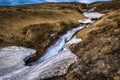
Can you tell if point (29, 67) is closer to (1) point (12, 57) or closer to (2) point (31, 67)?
(2) point (31, 67)

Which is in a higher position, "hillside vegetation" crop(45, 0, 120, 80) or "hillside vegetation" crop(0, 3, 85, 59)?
"hillside vegetation" crop(45, 0, 120, 80)

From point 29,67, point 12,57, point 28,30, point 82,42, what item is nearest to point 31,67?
point 29,67

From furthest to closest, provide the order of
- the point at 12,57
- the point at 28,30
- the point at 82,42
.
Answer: the point at 28,30 < the point at 82,42 < the point at 12,57

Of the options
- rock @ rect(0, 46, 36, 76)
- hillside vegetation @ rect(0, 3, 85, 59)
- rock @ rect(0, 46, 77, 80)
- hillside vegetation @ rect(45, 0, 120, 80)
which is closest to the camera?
hillside vegetation @ rect(45, 0, 120, 80)

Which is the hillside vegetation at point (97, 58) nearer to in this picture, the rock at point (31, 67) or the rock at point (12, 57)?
the rock at point (31, 67)

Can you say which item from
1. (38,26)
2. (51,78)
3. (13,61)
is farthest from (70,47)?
(38,26)

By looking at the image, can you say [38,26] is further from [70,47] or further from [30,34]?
[70,47]

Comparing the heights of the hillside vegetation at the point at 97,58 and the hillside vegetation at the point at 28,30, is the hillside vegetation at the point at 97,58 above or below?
above

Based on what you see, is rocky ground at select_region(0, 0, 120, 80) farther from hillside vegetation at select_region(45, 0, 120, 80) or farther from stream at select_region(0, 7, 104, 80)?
stream at select_region(0, 7, 104, 80)

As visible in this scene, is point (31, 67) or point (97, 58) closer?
point (97, 58)

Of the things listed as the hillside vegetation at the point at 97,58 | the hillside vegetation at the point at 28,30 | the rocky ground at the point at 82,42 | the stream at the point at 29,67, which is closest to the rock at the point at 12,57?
the stream at the point at 29,67

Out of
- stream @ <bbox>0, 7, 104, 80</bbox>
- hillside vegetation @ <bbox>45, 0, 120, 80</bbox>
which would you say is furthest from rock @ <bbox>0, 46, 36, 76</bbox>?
hillside vegetation @ <bbox>45, 0, 120, 80</bbox>

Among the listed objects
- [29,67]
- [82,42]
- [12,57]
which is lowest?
[12,57]
